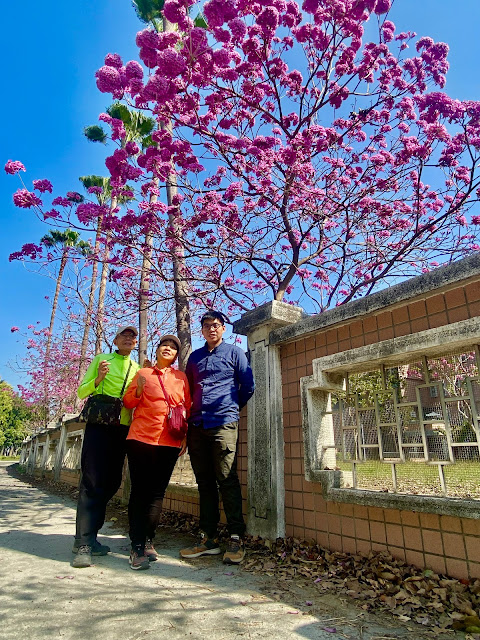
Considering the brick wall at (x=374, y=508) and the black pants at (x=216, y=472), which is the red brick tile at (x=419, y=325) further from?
the black pants at (x=216, y=472)

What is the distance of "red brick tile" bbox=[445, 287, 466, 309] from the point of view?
8.87ft

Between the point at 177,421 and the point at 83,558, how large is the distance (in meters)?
1.21

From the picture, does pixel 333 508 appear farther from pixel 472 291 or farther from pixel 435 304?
pixel 472 291

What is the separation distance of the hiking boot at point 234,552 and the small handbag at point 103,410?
4.43ft

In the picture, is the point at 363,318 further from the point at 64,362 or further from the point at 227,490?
the point at 64,362

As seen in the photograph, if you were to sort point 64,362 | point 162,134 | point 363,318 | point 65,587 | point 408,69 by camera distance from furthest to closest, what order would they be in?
1. point 64,362
2. point 408,69
3. point 162,134
4. point 363,318
5. point 65,587

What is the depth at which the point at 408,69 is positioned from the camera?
250 inches

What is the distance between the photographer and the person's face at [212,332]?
146 inches

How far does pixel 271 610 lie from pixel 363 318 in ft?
7.06

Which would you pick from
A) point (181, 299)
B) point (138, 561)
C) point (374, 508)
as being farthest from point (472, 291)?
point (181, 299)

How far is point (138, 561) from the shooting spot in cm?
299

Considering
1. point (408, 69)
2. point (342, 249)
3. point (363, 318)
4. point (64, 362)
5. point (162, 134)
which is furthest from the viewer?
point (64, 362)

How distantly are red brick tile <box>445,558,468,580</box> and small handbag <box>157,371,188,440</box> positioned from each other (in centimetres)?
201

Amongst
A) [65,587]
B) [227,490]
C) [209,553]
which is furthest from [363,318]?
[65,587]
